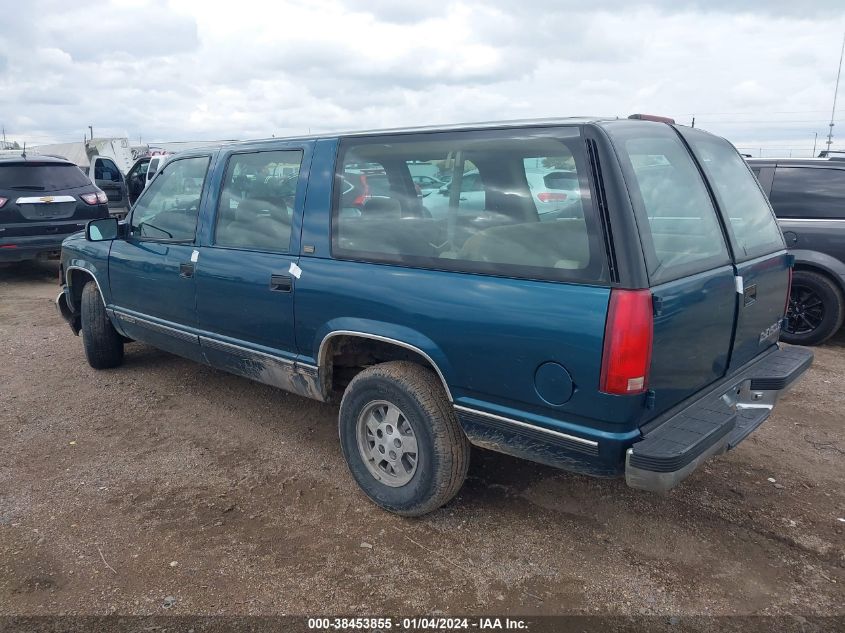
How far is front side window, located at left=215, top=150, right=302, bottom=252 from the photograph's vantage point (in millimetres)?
3582

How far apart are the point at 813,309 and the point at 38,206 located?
942 cm

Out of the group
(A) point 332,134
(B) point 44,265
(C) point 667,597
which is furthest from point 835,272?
(B) point 44,265

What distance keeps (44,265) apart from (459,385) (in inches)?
412

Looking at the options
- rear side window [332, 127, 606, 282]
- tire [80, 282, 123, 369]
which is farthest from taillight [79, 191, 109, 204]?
rear side window [332, 127, 606, 282]

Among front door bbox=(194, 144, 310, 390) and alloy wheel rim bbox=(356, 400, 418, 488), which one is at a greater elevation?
front door bbox=(194, 144, 310, 390)

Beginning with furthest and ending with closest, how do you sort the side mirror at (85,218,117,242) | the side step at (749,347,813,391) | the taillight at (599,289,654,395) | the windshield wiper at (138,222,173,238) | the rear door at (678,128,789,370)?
the side mirror at (85,218,117,242), the windshield wiper at (138,222,173,238), the side step at (749,347,813,391), the rear door at (678,128,789,370), the taillight at (599,289,654,395)

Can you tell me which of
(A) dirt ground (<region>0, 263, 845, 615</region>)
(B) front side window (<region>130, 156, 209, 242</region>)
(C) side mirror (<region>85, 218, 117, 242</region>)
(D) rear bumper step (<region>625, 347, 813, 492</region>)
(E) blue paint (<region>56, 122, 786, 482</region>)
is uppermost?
(B) front side window (<region>130, 156, 209, 242</region>)

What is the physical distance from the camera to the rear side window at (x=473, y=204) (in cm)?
258

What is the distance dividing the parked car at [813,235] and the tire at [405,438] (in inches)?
Result: 182

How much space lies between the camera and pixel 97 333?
5.25 m

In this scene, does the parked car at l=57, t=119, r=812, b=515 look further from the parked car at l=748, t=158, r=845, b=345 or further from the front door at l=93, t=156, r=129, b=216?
the front door at l=93, t=156, r=129, b=216

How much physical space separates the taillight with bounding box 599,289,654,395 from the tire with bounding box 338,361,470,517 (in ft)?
2.80

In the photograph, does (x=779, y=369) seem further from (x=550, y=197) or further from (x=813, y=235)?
(x=813, y=235)

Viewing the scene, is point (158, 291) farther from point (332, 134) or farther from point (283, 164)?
point (332, 134)
